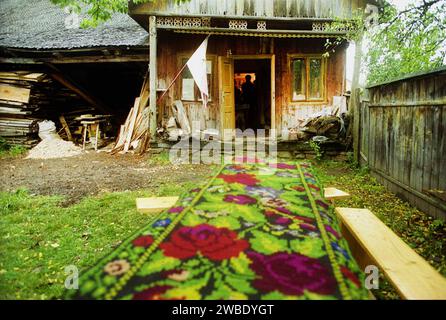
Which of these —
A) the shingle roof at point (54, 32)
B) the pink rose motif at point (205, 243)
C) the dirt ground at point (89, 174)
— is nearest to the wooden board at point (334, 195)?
the pink rose motif at point (205, 243)

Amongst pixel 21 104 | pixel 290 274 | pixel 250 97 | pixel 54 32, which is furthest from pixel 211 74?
pixel 290 274

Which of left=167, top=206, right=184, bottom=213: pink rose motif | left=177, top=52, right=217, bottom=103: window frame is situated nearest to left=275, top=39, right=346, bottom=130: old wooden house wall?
left=177, top=52, right=217, bottom=103: window frame

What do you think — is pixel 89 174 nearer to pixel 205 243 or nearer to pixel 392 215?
pixel 392 215

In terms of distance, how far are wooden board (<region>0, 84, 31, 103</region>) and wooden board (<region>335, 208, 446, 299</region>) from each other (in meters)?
11.2

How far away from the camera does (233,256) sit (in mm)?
1769

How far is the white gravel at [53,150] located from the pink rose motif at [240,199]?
936 cm

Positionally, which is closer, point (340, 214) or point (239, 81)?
point (340, 214)

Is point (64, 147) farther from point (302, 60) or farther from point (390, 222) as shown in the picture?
point (390, 222)

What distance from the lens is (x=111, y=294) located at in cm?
146

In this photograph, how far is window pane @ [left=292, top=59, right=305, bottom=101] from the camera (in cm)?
1154

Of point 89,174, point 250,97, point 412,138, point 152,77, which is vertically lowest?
point 89,174

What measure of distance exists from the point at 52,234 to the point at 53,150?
7.17 m

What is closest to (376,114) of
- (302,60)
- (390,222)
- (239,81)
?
(390,222)
